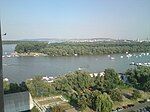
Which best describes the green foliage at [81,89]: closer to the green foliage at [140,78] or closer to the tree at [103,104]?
the tree at [103,104]

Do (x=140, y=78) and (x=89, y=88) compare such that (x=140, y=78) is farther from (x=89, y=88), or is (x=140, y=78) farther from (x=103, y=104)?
(x=103, y=104)

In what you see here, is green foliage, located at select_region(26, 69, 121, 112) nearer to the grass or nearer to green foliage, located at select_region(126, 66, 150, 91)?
the grass

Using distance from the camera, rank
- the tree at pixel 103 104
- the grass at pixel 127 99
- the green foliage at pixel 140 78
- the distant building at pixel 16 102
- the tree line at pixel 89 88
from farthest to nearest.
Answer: the green foliage at pixel 140 78 < the grass at pixel 127 99 < the tree line at pixel 89 88 < the tree at pixel 103 104 < the distant building at pixel 16 102

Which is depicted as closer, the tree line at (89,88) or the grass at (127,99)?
the tree line at (89,88)

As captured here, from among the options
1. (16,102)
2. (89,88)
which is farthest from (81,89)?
(16,102)

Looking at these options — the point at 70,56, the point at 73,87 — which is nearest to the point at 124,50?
the point at 70,56

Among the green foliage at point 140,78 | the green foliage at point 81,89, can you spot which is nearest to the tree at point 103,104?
the green foliage at point 81,89

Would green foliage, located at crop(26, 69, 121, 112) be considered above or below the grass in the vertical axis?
above

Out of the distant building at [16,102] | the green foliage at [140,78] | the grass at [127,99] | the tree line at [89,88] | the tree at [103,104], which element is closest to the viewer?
the distant building at [16,102]

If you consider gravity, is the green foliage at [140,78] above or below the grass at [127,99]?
above

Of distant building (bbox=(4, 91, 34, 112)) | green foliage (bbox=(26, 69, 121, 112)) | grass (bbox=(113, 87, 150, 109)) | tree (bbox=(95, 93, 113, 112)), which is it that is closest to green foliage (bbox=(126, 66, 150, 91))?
grass (bbox=(113, 87, 150, 109))

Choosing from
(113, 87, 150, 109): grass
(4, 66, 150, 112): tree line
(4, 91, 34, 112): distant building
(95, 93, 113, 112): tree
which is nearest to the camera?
(4, 91, 34, 112): distant building

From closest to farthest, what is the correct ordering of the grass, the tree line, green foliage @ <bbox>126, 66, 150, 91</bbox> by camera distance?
the tree line < the grass < green foliage @ <bbox>126, 66, 150, 91</bbox>
